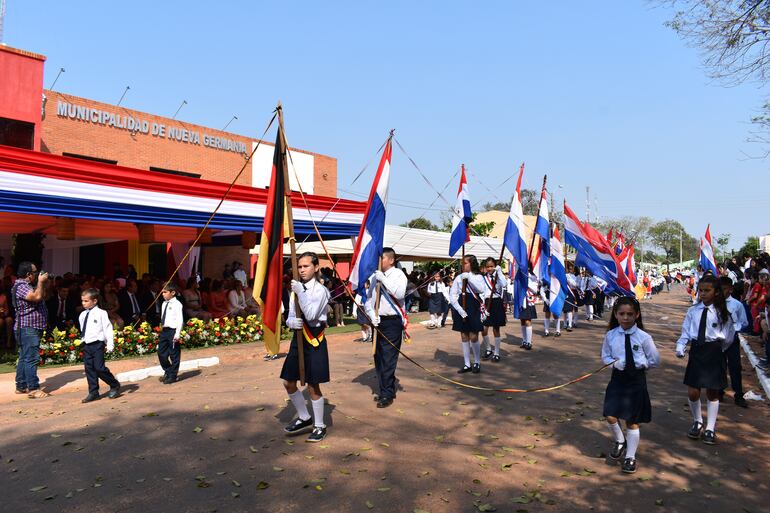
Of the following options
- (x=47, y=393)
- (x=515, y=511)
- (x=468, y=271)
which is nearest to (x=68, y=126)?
(x=47, y=393)

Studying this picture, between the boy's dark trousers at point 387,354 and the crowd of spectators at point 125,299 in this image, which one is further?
the crowd of spectators at point 125,299

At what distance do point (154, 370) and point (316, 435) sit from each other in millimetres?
5083

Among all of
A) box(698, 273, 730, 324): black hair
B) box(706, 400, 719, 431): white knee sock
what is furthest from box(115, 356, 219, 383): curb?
box(698, 273, 730, 324): black hair

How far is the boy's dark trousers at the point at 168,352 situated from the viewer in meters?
8.98

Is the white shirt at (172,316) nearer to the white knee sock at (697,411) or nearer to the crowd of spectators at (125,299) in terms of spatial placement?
the crowd of spectators at (125,299)

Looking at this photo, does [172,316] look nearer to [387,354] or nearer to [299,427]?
[387,354]

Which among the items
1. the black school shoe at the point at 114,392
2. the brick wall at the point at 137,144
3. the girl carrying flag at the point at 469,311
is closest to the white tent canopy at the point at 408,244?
the brick wall at the point at 137,144

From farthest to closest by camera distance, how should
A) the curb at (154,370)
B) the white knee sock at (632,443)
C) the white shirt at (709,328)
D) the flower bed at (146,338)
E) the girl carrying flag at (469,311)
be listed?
the flower bed at (146,338) < the girl carrying flag at (469,311) < the curb at (154,370) < the white shirt at (709,328) < the white knee sock at (632,443)

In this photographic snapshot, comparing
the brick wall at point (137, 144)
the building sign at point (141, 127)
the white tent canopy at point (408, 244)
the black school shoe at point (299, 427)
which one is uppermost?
the building sign at point (141, 127)

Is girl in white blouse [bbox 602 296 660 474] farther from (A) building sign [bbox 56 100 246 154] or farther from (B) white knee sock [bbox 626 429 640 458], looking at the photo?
(A) building sign [bbox 56 100 246 154]

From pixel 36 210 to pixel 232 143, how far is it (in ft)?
58.4

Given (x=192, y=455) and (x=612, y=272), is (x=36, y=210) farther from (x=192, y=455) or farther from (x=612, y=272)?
(x=612, y=272)

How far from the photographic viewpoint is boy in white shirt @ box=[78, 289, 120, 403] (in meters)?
7.83

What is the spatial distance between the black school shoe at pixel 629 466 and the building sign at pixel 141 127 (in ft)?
72.3
